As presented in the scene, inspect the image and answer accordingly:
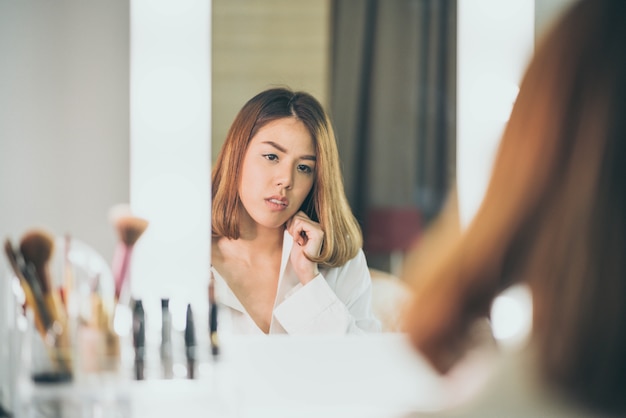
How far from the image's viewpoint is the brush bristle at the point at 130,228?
1427mm

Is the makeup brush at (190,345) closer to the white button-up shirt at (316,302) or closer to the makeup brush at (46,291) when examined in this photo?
the white button-up shirt at (316,302)

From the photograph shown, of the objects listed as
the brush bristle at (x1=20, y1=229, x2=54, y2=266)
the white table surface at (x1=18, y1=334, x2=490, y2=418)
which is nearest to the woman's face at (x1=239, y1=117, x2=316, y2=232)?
the white table surface at (x1=18, y1=334, x2=490, y2=418)

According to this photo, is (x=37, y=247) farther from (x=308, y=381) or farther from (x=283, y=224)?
(x=308, y=381)

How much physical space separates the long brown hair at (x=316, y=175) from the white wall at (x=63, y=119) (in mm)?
185

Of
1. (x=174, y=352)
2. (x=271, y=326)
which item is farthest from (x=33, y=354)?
(x=271, y=326)

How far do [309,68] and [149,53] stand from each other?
0.30 metres

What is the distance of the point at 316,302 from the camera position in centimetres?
149

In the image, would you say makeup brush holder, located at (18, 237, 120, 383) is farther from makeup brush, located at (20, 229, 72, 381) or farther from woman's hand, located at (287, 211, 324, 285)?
woman's hand, located at (287, 211, 324, 285)

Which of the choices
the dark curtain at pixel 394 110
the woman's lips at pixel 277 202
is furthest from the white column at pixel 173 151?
the dark curtain at pixel 394 110

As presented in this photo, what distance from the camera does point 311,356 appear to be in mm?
1542

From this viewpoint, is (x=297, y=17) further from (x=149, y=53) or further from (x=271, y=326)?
(x=271, y=326)

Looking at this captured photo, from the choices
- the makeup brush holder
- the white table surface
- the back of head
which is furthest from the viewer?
the white table surface

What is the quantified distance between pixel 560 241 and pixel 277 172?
0.84m

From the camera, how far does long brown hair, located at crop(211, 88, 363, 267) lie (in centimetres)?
146
